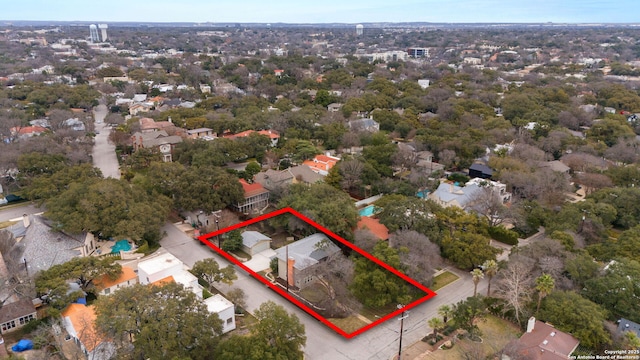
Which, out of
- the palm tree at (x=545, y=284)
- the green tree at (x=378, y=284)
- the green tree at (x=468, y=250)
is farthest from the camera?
the green tree at (x=468, y=250)

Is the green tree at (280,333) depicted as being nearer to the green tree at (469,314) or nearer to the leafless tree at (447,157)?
the green tree at (469,314)

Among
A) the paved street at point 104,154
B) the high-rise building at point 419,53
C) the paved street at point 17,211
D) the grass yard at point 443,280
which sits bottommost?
the grass yard at point 443,280

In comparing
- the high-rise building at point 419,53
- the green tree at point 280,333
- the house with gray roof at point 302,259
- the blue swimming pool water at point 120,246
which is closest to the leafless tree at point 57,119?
the blue swimming pool water at point 120,246

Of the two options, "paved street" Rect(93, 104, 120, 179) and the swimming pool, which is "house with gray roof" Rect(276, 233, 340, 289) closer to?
the swimming pool

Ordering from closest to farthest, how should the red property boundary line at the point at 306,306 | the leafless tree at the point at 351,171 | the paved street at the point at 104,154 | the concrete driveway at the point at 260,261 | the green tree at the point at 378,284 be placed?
the green tree at the point at 378,284
the red property boundary line at the point at 306,306
the concrete driveway at the point at 260,261
the leafless tree at the point at 351,171
the paved street at the point at 104,154

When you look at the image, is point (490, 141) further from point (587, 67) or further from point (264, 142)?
point (587, 67)

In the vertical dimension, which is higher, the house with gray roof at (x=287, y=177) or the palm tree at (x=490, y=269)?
the house with gray roof at (x=287, y=177)

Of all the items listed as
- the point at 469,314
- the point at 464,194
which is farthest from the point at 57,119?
the point at 469,314
